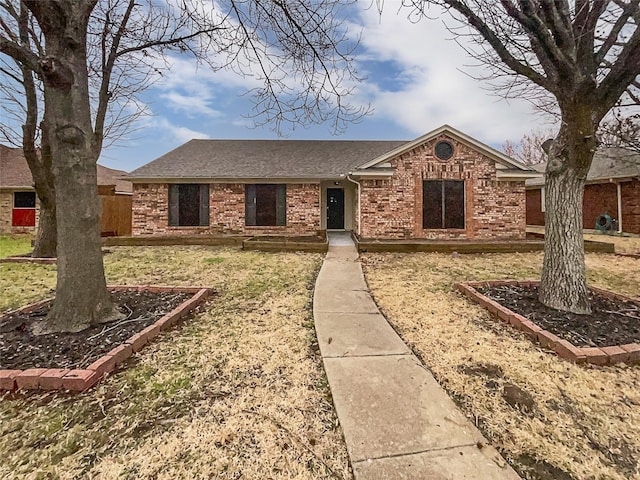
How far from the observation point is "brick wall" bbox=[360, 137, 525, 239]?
476 inches

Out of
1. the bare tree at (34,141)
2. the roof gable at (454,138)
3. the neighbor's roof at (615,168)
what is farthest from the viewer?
the neighbor's roof at (615,168)

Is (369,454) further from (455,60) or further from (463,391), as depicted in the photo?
(455,60)

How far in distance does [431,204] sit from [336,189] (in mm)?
5809

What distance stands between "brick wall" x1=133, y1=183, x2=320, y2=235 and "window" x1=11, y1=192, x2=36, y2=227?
319 inches

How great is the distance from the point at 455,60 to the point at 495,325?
4.85m

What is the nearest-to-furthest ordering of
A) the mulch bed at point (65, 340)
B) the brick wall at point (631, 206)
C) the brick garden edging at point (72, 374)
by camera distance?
the brick garden edging at point (72, 374) < the mulch bed at point (65, 340) < the brick wall at point (631, 206)

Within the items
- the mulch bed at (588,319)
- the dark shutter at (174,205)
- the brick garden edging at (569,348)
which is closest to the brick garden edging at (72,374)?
the brick garden edging at (569,348)

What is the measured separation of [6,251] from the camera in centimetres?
1130

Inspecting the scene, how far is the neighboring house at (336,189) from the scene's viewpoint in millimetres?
12094

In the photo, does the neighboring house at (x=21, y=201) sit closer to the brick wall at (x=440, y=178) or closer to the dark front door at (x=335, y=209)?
the dark front door at (x=335, y=209)

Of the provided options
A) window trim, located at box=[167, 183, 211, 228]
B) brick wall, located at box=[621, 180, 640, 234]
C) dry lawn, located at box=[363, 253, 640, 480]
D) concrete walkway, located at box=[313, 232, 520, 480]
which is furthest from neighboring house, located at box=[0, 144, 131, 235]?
brick wall, located at box=[621, 180, 640, 234]

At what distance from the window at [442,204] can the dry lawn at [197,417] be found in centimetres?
931

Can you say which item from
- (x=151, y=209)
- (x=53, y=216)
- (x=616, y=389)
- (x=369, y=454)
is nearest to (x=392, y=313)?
(x=616, y=389)

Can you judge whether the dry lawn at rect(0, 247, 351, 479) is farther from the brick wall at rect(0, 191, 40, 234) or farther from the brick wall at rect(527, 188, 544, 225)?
the brick wall at rect(527, 188, 544, 225)
